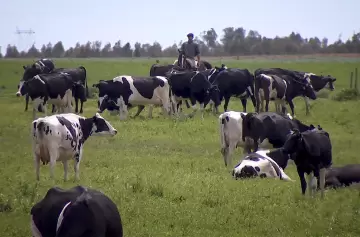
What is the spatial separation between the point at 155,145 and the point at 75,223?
42.3ft

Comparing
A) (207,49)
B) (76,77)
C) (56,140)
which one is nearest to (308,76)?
(76,77)

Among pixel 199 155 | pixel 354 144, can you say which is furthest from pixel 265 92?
pixel 199 155

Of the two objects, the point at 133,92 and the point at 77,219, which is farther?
the point at 133,92

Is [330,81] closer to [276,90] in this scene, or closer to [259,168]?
[276,90]

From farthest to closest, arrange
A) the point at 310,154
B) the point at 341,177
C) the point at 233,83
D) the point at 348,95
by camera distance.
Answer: the point at 348,95
the point at 233,83
the point at 341,177
the point at 310,154

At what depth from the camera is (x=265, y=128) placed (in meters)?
17.0

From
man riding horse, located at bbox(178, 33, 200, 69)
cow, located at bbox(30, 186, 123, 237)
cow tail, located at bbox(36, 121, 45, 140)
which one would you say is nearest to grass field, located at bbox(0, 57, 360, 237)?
cow tail, located at bbox(36, 121, 45, 140)

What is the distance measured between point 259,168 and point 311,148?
2318 millimetres

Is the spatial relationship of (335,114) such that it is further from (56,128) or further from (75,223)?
(75,223)

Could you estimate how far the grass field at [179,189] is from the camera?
35.0ft

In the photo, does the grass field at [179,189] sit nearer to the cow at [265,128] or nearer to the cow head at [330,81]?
the cow at [265,128]

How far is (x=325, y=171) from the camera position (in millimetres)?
13812

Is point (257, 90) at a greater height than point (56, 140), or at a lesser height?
lesser

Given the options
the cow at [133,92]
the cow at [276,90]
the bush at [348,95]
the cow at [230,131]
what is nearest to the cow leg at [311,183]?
the cow at [230,131]
